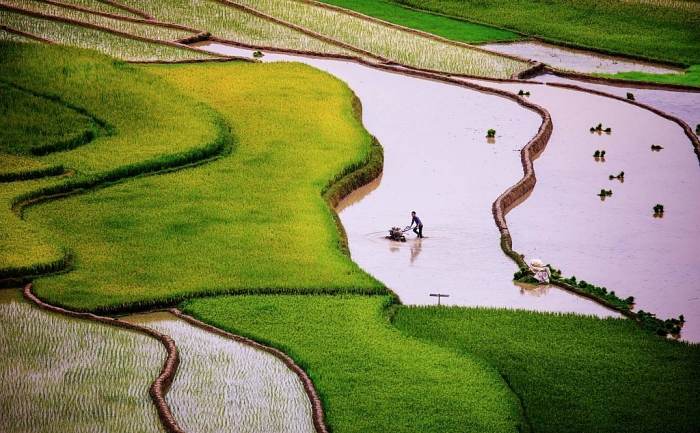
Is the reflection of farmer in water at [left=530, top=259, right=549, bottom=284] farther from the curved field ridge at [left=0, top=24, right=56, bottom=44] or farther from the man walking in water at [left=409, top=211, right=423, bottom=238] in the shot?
the curved field ridge at [left=0, top=24, right=56, bottom=44]

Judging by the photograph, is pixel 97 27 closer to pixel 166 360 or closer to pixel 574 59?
pixel 574 59

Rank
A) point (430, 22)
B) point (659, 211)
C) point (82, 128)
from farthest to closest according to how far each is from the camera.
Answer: point (430, 22) < point (82, 128) < point (659, 211)

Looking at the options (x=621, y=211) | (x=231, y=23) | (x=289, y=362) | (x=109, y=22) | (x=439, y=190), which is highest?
(x=231, y=23)

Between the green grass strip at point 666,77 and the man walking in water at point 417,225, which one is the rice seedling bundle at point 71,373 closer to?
the man walking in water at point 417,225

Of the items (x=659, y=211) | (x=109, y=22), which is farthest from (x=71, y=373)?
(x=109, y=22)

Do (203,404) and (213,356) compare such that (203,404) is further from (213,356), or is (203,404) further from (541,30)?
(541,30)

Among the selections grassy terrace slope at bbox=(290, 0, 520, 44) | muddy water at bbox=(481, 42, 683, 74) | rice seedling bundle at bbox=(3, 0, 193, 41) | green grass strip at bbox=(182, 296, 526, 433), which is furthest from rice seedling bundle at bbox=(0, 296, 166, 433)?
grassy terrace slope at bbox=(290, 0, 520, 44)
